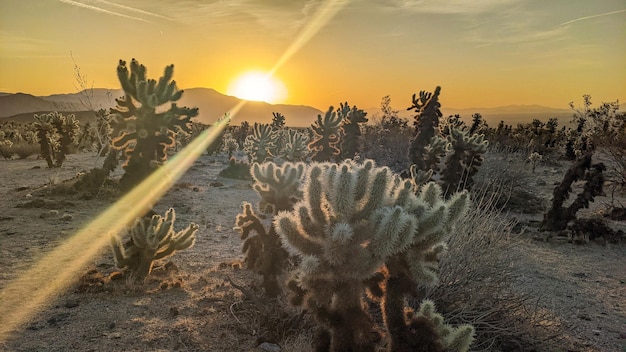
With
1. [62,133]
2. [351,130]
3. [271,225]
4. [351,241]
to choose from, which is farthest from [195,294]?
[62,133]

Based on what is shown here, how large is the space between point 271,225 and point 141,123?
9.96 feet

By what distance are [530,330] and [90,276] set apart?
5.69 meters

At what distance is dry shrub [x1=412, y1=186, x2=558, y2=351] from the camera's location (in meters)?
4.52

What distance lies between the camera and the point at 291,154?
2194cm

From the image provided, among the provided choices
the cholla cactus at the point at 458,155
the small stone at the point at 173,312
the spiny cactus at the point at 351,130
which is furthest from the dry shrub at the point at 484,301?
the spiny cactus at the point at 351,130

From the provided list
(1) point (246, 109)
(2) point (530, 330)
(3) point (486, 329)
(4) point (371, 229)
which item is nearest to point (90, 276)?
(4) point (371, 229)

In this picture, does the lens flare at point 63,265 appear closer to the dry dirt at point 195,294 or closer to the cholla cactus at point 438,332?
the dry dirt at point 195,294

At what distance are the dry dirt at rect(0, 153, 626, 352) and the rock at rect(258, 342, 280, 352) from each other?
7cm

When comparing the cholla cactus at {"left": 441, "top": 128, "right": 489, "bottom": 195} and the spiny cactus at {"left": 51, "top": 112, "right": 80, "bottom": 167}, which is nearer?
the cholla cactus at {"left": 441, "top": 128, "right": 489, "bottom": 195}

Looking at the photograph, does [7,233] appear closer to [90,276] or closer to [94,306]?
[90,276]

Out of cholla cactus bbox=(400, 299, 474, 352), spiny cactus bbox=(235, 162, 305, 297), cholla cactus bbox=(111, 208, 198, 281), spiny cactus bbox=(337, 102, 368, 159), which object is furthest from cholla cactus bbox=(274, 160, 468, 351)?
spiny cactus bbox=(337, 102, 368, 159)

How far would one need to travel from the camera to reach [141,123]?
700 centimetres

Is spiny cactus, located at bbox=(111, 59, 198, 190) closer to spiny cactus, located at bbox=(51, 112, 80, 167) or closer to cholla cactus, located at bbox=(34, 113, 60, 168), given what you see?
cholla cactus, located at bbox=(34, 113, 60, 168)

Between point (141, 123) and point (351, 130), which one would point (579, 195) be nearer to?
point (351, 130)
